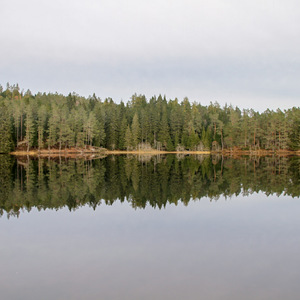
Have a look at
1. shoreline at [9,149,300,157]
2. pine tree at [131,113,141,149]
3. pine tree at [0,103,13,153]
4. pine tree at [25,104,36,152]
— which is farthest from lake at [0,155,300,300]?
pine tree at [131,113,141,149]

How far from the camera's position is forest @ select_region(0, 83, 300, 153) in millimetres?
98188

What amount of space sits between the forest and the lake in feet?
260

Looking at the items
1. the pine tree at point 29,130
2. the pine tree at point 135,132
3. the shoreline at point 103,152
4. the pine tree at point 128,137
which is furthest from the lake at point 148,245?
the pine tree at point 135,132

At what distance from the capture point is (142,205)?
19.2 metres

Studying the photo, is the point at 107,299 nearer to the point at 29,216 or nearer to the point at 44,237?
the point at 44,237

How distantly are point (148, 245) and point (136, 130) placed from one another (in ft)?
351

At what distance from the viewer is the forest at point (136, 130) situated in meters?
98.2

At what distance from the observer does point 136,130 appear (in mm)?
118250

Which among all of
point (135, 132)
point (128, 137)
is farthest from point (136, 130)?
point (128, 137)

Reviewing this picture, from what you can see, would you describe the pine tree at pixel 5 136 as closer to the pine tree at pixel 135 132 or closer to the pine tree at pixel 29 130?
the pine tree at pixel 29 130

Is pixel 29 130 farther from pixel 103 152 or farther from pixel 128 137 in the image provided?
pixel 128 137

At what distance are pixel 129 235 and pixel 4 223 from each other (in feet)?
20.9

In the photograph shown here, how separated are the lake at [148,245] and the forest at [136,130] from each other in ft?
260

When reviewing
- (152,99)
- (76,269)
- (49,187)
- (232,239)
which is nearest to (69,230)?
(76,269)
